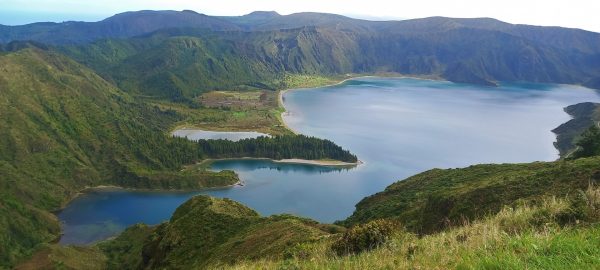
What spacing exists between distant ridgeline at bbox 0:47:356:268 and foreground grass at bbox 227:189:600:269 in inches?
4120

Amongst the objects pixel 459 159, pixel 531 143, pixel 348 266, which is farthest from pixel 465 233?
pixel 531 143

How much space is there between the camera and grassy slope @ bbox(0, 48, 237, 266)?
10856 centimetres

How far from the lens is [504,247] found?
10.9 meters

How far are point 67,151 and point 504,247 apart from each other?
153848mm

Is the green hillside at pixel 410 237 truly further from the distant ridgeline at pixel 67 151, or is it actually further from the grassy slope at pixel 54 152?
the distant ridgeline at pixel 67 151

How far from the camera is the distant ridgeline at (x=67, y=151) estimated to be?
119 meters

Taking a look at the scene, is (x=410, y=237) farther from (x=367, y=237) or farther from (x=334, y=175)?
(x=334, y=175)

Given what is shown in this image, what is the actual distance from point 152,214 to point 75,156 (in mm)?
44477

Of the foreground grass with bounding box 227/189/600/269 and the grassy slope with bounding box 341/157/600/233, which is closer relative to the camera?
the foreground grass with bounding box 227/189/600/269

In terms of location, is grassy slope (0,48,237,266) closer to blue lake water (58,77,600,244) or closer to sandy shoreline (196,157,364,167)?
blue lake water (58,77,600,244)

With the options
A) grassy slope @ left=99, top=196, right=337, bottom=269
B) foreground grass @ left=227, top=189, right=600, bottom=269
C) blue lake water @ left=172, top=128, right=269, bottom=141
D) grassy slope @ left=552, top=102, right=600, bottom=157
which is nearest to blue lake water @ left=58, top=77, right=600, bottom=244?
grassy slope @ left=552, top=102, right=600, bottom=157

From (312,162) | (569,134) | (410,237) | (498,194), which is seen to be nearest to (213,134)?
(312,162)

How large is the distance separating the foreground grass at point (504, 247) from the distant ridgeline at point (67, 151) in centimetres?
10464

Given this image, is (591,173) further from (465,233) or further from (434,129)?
(434,129)
